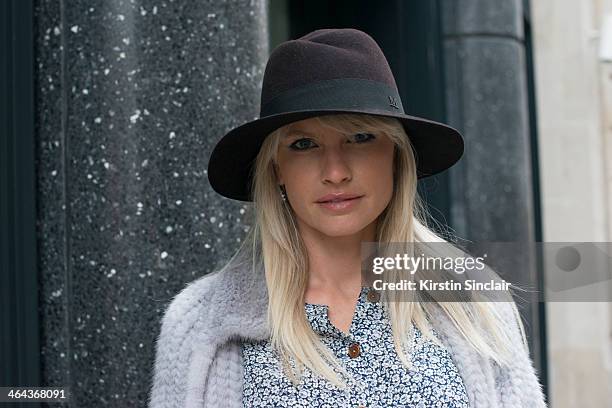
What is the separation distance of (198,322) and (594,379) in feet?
21.9

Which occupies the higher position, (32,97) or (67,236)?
(32,97)

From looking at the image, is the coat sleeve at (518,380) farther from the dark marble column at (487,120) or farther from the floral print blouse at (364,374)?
the dark marble column at (487,120)

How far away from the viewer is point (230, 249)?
11.6 feet

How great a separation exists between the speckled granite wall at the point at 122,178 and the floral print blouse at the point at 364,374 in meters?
0.72

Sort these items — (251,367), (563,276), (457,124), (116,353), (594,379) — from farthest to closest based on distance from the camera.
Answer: (594,379)
(457,124)
(563,276)
(116,353)
(251,367)

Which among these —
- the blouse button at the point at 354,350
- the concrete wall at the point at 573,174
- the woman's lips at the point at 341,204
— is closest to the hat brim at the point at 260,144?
the woman's lips at the point at 341,204

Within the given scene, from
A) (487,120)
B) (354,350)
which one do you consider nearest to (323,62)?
(354,350)

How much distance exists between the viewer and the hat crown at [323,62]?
2725mm

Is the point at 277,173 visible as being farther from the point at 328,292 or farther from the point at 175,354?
the point at 175,354

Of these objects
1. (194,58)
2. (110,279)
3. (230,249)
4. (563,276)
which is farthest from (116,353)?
(563,276)

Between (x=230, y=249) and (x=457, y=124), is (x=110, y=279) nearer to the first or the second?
(x=230, y=249)

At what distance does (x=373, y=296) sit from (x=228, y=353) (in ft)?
1.42

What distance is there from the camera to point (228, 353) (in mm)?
2797

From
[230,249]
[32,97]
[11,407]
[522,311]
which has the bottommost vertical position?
[11,407]
